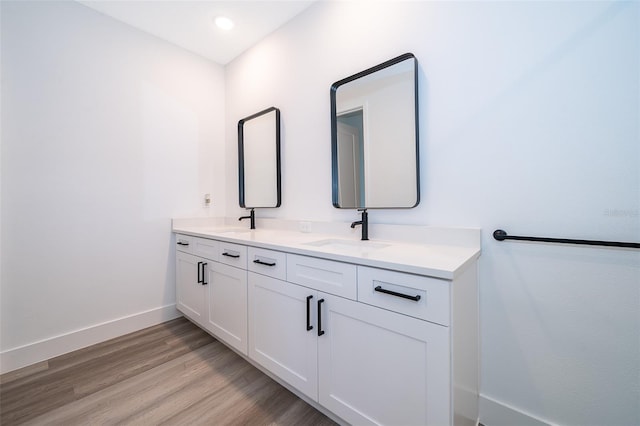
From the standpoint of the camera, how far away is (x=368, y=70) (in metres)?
1.64

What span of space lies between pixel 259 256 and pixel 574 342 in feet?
4.92

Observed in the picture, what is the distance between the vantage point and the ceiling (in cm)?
199

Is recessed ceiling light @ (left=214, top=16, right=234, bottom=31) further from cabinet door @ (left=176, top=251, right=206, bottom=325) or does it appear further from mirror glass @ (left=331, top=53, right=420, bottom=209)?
cabinet door @ (left=176, top=251, right=206, bottom=325)

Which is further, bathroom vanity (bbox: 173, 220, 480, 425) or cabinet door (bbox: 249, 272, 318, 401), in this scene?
cabinet door (bbox: 249, 272, 318, 401)

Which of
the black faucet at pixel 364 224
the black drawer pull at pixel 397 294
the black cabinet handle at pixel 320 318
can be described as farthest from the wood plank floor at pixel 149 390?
the black faucet at pixel 364 224

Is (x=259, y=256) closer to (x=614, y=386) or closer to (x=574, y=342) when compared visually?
(x=574, y=342)

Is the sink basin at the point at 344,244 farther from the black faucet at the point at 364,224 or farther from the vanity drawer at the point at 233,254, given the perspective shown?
the vanity drawer at the point at 233,254

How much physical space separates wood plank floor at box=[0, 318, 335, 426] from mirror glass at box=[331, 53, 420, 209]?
1242 mm

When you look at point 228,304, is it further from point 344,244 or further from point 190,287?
point 344,244

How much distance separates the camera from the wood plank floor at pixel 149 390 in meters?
1.31

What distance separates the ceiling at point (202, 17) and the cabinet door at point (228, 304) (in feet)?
6.45

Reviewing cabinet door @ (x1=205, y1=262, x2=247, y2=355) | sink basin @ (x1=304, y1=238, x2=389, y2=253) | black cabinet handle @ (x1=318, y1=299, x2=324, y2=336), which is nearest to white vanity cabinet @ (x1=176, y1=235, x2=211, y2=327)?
cabinet door @ (x1=205, y1=262, x2=247, y2=355)

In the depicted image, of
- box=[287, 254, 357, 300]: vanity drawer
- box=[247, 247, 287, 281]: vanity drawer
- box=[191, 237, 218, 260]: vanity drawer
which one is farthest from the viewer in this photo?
box=[191, 237, 218, 260]: vanity drawer

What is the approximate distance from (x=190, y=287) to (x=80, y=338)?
2.65 ft
